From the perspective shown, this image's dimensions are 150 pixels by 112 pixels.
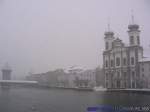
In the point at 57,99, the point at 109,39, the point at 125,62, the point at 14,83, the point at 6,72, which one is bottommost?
the point at 57,99

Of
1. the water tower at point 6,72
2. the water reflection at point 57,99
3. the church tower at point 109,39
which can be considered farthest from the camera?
the church tower at point 109,39

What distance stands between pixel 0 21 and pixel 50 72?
2.78ft

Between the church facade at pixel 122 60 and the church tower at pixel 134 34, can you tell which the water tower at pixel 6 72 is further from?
the church tower at pixel 134 34

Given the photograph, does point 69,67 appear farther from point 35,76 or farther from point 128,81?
→ point 128,81

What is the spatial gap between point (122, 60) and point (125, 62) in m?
0.04

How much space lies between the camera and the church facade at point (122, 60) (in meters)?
2.66

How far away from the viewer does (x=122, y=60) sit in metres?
2.74

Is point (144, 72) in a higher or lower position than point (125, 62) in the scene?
lower

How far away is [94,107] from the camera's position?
8.22 feet

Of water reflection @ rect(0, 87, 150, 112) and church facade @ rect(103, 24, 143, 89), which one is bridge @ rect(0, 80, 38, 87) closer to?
water reflection @ rect(0, 87, 150, 112)

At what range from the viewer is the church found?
2635 millimetres

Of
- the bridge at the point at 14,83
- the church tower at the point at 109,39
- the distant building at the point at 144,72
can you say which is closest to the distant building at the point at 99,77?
the church tower at the point at 109,39

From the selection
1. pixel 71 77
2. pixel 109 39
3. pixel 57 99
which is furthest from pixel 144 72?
pixel 57 99

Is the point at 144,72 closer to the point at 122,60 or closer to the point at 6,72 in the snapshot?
the point at 122,60
